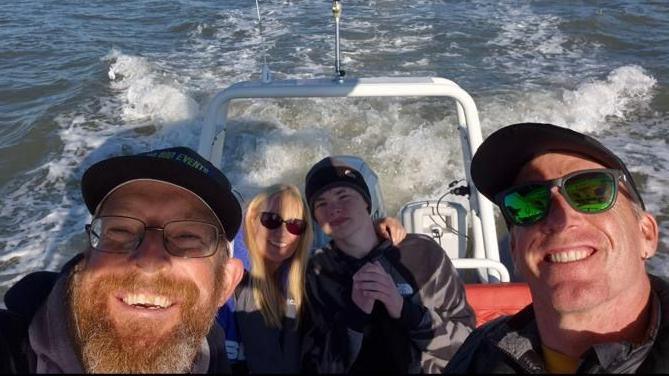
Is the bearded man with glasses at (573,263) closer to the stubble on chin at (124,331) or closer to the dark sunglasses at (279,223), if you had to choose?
the stubble on chin at (124,331)

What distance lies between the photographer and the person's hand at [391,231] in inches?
93.7

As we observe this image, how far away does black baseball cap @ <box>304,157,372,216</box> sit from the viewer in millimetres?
2410

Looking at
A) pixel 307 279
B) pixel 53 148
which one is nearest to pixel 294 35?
pixel 53 148

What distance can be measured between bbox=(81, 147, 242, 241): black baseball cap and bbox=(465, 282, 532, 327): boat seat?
1413 mm

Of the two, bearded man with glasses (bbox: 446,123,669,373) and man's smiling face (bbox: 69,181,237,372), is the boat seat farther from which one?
man's smiling face (bbox: 69,181,237,372)

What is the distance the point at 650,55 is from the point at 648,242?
900 centimetres

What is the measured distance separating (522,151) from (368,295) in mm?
762

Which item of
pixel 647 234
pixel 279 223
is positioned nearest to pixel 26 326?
pixel 279 223

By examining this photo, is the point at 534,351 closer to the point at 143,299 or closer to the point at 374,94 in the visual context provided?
the point at 143,299

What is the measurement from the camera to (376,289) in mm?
1900

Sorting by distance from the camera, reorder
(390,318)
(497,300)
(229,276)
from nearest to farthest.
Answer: (229,276), (390,318), (497,300)

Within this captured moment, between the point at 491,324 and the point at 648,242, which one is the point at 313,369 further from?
the point at 648,242

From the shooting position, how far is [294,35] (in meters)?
10.3

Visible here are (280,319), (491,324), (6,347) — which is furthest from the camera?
(280,319)
